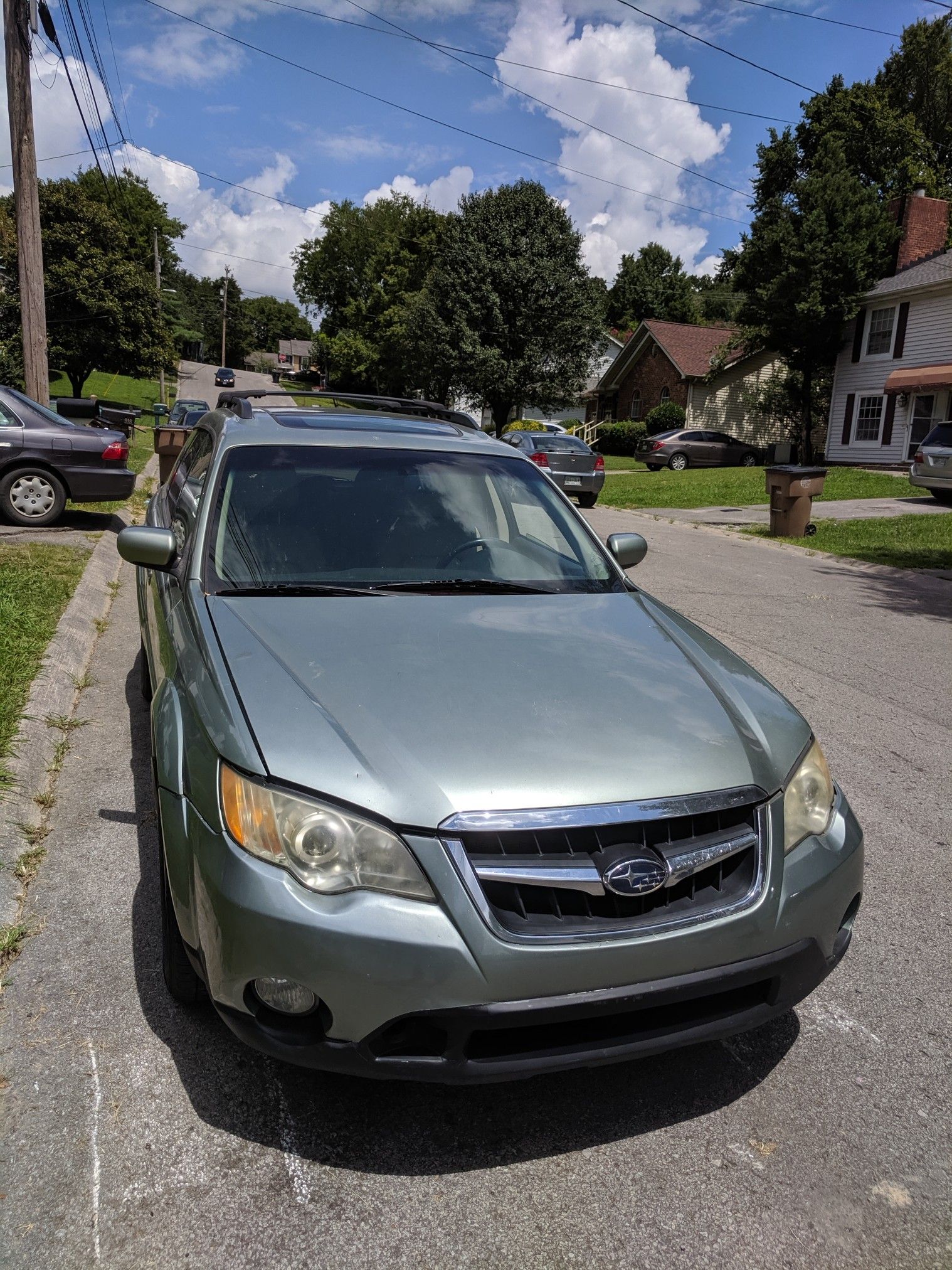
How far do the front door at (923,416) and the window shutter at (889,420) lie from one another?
726 mm

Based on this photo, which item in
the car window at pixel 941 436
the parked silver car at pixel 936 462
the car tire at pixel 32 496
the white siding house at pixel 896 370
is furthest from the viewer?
the white siding house at pixel 896 370

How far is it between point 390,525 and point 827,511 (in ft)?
57.2

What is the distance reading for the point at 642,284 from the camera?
77375 millimetres

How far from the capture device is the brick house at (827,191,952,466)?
2838 centimetres

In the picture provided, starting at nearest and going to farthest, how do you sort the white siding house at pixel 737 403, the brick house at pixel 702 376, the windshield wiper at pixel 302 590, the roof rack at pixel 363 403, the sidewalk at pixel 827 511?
the windshield wiper at pixel 302 590 → the roof rack at pixel 363 403 → the sidewalk at pixel 827 511 → the brick house at pixel 702 376 → the white siding house at pixel 737 403

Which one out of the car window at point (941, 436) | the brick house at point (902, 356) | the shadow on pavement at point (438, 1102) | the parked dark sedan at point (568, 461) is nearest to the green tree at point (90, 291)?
the parked dark sedan at point (568, 461)

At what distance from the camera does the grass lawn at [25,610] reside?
4719 mm

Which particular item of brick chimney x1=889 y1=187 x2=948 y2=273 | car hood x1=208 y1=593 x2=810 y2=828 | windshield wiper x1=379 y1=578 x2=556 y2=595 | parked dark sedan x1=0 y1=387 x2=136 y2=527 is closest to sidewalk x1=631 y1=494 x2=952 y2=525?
Answer: parked dark sedan x1=0 y1=387 x2=136 y2=527

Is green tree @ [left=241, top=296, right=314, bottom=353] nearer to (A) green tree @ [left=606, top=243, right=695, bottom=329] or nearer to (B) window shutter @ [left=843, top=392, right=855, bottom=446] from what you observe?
(A) green tree @ [left=606, top=243, right=695, bottom=329]

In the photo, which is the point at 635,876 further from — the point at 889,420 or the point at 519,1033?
the point at 889,420

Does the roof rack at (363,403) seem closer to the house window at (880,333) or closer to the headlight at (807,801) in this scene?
the headlight at (807,801)

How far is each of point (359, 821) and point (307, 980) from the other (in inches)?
13.4

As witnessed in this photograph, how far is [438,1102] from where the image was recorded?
2367 millimetres

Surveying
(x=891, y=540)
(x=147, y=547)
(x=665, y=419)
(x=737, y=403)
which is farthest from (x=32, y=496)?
(x=737, y=403)
